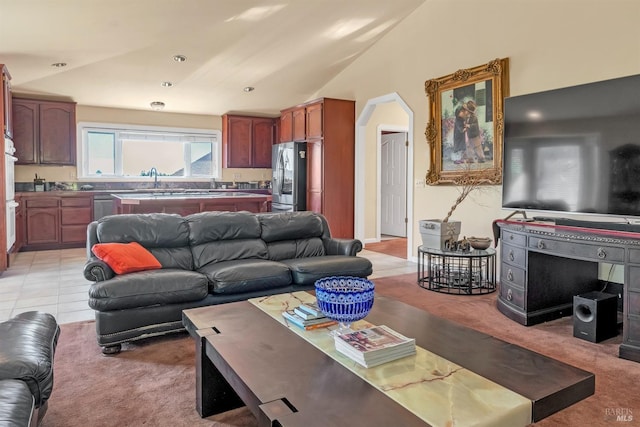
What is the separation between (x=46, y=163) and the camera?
23.6 ft

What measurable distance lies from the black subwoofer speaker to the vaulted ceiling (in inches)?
159

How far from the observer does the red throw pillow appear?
308cm

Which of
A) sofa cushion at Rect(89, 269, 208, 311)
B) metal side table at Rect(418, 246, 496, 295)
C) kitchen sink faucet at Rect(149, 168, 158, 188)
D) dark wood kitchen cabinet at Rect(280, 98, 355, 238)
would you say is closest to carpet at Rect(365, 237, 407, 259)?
dark wood kitchen cabinet at Rect(280, 98, 355, 238)

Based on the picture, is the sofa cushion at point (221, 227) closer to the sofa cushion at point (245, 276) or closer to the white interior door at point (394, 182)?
the sofa cushion at point (245, 276)

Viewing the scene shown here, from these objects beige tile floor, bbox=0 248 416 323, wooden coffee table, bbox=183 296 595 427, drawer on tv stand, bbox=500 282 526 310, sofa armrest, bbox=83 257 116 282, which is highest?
sofa armrest, bbox=83 257 116 282

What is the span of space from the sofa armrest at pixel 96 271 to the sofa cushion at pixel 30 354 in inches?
31.2

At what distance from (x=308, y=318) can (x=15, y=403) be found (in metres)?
1.16

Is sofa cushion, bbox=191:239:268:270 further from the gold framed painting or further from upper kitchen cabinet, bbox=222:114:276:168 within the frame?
upper kitchen cabinet, bbox=222:114:276:168

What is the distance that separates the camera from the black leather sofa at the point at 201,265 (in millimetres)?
2844

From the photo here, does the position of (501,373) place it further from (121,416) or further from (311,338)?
(121,416)

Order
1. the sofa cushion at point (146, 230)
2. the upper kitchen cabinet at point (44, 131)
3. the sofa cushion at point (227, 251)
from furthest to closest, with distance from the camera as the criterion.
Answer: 1. the upper kitchen cabinet at point (44, 131)
2. the sofa cushion at point (227, 251)
3. the sofa cushion at point (146, 230)

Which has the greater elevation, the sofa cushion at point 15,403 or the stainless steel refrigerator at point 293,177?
the stainless steel refrigerator at point 293,177

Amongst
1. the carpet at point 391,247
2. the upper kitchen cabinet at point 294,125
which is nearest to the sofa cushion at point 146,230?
the carpet at point 391,247

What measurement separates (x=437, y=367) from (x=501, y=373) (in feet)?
0.75
